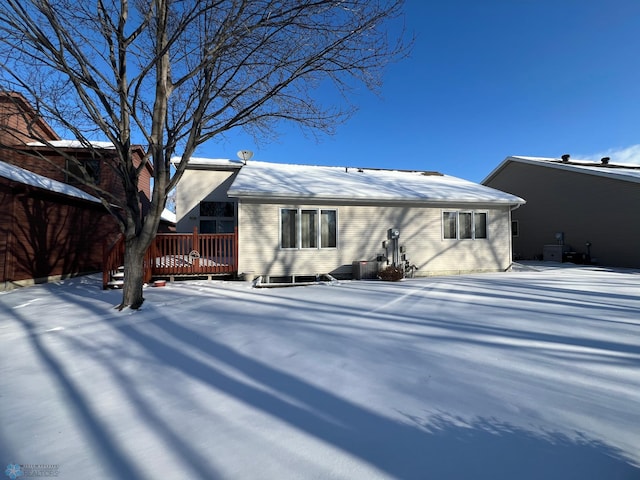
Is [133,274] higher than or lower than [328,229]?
lower

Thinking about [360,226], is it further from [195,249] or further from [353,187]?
[195,249]

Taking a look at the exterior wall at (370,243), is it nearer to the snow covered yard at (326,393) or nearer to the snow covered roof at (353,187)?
the snow covered roof at (353,187)

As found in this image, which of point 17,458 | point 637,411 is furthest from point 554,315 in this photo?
point 17,458

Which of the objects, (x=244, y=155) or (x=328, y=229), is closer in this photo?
(x=328, y=229)

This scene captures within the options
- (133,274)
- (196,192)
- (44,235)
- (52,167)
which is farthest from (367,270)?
(52,167)

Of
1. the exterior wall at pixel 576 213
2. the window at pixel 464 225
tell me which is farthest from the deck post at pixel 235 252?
the exterior wall at pixel 576 213

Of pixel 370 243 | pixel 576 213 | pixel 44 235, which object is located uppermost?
pixel 576 213

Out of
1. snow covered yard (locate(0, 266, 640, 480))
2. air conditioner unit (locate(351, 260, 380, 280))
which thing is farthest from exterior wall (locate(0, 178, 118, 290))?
air conditioner unit (locate(351, 260, 380, 280))

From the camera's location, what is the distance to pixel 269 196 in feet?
31.5

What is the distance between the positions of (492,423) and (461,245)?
10087 millimetres

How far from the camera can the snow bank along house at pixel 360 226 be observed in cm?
980

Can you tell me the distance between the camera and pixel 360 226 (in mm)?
10625

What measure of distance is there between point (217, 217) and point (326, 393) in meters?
12.5

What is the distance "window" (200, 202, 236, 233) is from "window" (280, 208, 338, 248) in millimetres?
4789
